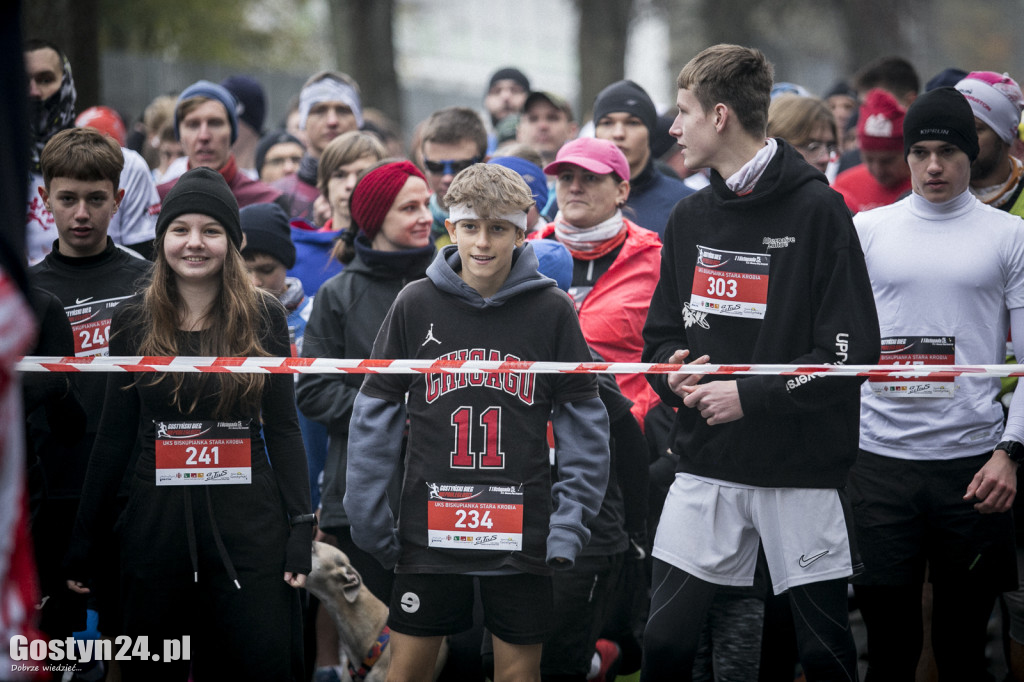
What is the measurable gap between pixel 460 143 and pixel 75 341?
8.05 ft

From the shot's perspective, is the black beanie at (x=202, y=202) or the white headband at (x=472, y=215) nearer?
the white headband at (x=472, y=215)

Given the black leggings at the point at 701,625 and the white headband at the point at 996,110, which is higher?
the white headband at the point at 996,110

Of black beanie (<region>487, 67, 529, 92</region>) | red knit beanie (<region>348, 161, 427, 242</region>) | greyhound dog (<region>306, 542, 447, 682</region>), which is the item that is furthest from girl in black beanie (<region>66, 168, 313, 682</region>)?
black beanie (<region>487, 67, 529, 92</region>)

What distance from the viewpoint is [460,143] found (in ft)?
20.0

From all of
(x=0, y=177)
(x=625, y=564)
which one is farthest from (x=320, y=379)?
(x=0, y=177)

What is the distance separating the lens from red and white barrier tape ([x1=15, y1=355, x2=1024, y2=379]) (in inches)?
143

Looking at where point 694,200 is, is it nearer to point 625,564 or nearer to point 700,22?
point 625,564

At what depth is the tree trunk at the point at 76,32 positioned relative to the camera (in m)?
10.9

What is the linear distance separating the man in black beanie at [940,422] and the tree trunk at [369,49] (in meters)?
12.8

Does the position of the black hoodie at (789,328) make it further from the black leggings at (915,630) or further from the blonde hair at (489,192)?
the black leggings at (915,630)

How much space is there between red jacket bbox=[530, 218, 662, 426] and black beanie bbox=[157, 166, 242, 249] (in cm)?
157

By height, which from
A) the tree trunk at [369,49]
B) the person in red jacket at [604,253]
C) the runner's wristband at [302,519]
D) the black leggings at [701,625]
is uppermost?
the tree trunk at [369,49]

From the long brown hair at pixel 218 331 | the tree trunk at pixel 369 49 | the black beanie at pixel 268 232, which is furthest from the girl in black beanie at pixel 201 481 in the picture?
the tree trunk at pixel 369 49

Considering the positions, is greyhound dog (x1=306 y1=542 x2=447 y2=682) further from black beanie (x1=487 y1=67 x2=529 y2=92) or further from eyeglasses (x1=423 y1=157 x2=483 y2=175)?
black beanie (x1=487 y1=67 x2=529 y2=92)
